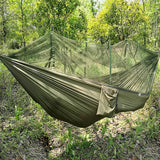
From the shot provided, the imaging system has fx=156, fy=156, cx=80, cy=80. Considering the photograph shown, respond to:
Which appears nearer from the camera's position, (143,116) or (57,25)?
(143,116)

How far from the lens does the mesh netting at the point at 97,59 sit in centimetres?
146

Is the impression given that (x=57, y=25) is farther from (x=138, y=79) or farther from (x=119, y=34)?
(x=119, y=34)

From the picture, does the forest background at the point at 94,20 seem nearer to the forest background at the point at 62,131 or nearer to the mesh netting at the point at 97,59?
the forest background at the point at 62,131

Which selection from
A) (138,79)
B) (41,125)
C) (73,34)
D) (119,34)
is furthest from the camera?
(119,34)

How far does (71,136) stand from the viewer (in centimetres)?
182

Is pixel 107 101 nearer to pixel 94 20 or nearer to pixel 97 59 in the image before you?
pixel 97 59

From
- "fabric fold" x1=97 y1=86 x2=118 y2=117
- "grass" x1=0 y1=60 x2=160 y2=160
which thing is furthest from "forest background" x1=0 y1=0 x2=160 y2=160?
"fabric fold" x1=97 y1=86 x2=118 y2=117

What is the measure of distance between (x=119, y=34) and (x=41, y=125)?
379 cm

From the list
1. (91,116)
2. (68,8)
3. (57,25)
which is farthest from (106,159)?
(68,8)

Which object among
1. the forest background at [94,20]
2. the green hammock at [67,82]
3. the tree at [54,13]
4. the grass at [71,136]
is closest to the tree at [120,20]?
the forest background at [94,20]

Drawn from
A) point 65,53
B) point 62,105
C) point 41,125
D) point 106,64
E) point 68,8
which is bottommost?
point 41,125

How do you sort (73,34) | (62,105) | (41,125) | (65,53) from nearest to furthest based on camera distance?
(62,105)
(65,53)
(41,125)
(73,34)

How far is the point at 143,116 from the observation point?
89.4 inches

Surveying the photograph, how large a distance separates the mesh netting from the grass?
0.49m
